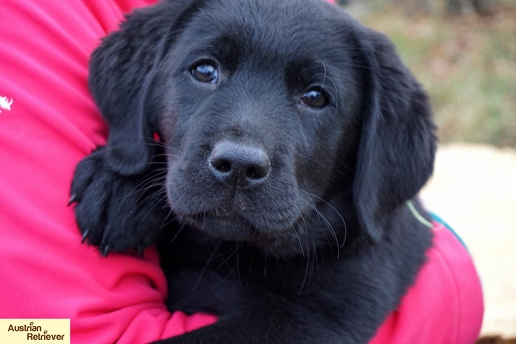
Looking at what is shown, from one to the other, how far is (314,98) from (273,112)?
0.21m

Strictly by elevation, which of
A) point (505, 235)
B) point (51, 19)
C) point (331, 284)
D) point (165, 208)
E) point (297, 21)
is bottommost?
point (505, 235)

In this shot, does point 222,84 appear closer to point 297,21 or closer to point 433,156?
point 297,21

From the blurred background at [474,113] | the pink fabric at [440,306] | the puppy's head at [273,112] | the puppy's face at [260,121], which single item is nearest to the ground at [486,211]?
the blurred background at [474,113]

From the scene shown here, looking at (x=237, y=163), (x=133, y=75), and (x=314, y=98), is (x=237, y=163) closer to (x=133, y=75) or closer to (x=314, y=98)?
(x=314, y=98)

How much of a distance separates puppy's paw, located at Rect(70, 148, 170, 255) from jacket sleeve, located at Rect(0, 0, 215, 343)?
1.9 inches

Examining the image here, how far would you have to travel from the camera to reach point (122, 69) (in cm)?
246

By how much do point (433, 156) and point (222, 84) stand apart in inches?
36.2

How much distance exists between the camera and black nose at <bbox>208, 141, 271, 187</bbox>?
1922 millimetres

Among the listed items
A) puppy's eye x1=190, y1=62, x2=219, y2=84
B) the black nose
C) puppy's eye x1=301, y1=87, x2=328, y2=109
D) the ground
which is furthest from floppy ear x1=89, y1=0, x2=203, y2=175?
the ground

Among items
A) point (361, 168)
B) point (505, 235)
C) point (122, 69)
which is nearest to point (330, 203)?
point (361, 168)

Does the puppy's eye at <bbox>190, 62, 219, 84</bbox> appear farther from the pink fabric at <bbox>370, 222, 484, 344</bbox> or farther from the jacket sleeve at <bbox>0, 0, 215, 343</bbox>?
the pink fabric at <bbox>370, 222, 484, 344</bbox>

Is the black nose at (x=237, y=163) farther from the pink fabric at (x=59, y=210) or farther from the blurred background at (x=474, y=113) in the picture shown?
the blurred background at (x=474, y=113)

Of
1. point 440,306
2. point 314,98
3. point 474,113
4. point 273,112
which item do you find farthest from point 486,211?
point 474,113

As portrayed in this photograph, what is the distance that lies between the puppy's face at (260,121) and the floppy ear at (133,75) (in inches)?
2.5
